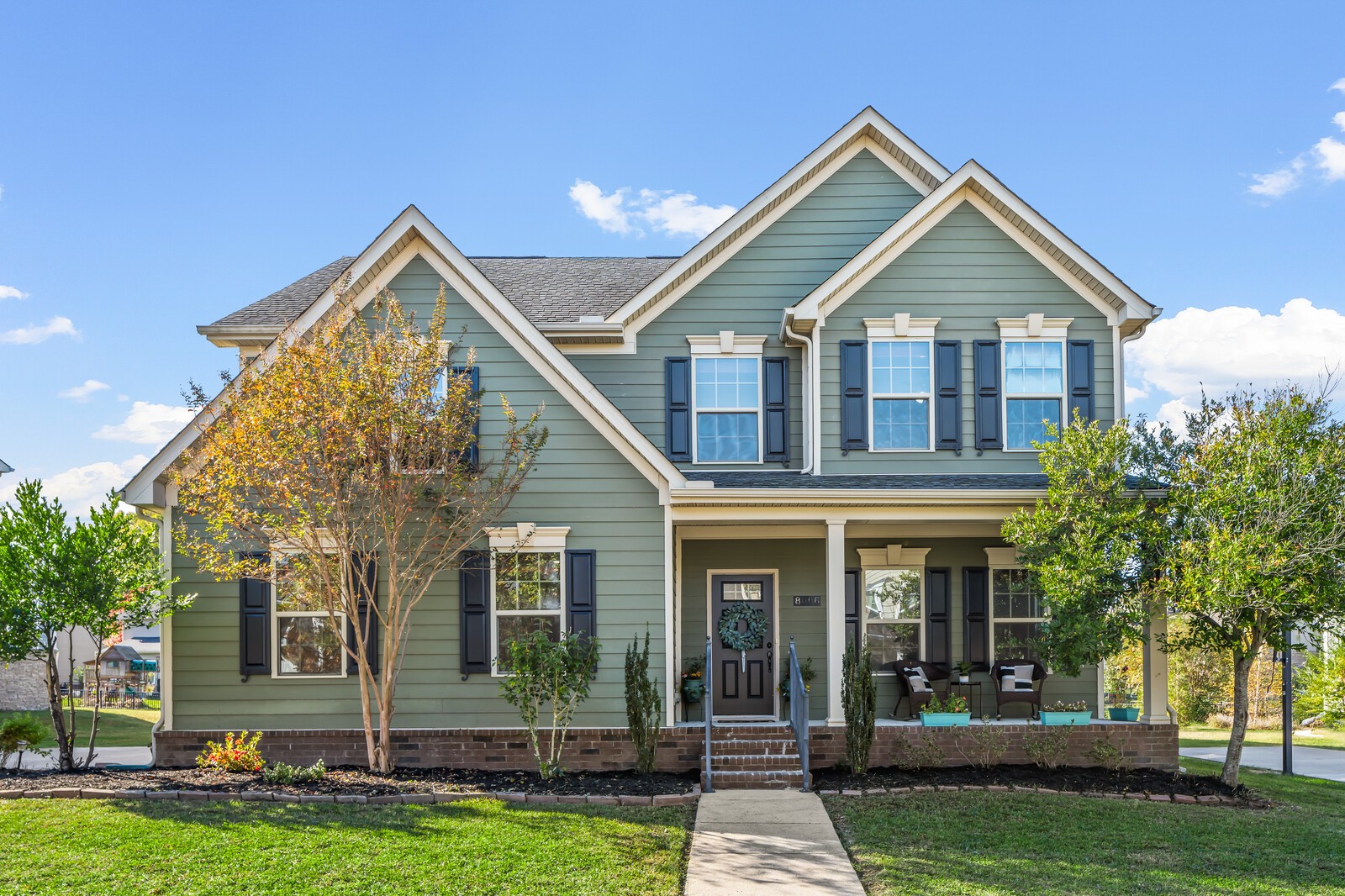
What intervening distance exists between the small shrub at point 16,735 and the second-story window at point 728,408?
8476 millimetres

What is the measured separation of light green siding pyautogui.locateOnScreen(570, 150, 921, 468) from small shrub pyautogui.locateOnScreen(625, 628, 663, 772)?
3.33 m

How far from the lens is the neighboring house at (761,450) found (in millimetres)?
11602

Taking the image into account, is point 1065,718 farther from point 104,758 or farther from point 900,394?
point 104,758

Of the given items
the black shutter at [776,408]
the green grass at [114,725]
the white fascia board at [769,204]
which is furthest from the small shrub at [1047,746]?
the green grass at [114,725]

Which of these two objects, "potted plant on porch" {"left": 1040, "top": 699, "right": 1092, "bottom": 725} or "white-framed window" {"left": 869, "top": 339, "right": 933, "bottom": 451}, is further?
"white-framed window" {"left": 869, "top": 339, "right": 933, "bottom": 451}

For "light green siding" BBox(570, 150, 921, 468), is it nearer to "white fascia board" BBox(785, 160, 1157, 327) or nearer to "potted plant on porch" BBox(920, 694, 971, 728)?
"white fascia board" BBox(785, 160, 1157, 327)

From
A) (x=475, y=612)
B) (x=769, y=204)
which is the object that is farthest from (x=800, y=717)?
(x=769, y=204)

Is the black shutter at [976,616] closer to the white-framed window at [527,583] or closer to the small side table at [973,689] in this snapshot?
the small side table at [973,689]

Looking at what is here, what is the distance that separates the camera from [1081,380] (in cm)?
1304

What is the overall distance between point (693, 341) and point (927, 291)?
317 cm

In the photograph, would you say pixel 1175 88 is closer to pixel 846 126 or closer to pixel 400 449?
pixel 846 126

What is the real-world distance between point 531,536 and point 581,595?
0.90 meters

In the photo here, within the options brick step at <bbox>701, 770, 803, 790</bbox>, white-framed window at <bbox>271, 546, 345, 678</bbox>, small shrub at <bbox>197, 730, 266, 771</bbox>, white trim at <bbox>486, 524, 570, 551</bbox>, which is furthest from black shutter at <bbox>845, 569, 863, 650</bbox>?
small shrub at <bbox>197, 730, 266, 771</bbox>

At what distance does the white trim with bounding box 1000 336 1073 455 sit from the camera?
13.0 meters
